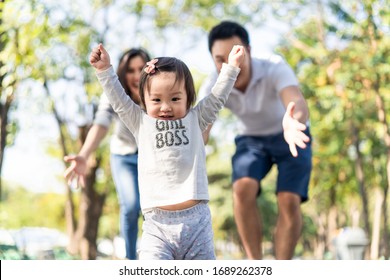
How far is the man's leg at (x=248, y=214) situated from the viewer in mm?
5398

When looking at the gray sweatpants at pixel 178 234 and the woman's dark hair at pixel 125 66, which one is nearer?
the gray sweatpants at pixel 178 234

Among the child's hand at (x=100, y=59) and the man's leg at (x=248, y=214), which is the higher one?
the child's hand at (x=100, y=59)

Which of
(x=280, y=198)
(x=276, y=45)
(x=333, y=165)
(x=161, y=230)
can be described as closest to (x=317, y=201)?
(x=333, y=165)

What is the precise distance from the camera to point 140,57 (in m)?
5.51

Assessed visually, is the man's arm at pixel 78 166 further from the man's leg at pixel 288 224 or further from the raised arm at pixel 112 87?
the man's leg at pixel 288 224

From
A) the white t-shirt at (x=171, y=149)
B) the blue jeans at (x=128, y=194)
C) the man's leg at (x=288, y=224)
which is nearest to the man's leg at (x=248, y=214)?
the man's leg at (x=288, y=224)

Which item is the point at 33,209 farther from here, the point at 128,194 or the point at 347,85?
the point at 128,194

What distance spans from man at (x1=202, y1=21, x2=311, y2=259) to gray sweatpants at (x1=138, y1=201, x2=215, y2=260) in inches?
64.4

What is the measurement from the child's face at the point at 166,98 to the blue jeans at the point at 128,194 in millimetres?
2091

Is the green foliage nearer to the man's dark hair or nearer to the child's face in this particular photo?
the man's dark hair

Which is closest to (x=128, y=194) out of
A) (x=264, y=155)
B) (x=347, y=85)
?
(x=264, y=155)

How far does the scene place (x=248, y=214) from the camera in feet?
17.8
